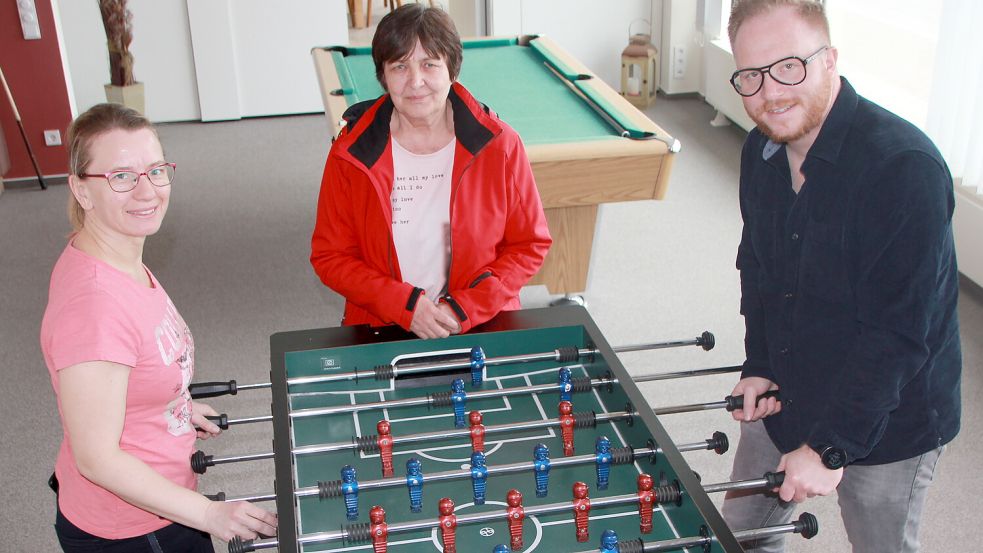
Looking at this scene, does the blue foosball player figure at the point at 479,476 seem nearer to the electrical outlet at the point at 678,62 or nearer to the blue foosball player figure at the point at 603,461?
the blue foosball player figure at the point at 603,461

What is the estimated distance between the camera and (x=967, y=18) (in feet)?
12.6

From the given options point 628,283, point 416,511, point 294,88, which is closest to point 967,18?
point 628,283

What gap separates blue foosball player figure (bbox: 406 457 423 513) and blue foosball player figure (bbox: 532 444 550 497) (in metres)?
0.20

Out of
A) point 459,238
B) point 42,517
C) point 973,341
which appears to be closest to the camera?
point 459,238

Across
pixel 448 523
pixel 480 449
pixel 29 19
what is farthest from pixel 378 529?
pixel 29 19

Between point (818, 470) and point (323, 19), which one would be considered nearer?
point (818, 470)

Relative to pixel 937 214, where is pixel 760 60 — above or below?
above

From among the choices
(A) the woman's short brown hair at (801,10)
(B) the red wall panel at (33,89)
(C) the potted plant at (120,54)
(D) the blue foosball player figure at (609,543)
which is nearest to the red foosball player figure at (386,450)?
(D) the blue foosball player figure at (609,543)

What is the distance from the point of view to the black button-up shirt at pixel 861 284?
60.0 inches

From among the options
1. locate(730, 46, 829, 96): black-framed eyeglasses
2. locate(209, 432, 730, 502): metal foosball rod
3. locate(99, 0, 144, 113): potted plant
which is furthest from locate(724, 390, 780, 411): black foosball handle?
locate(99, 0, 144, 113): potted plant

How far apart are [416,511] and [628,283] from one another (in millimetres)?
2806

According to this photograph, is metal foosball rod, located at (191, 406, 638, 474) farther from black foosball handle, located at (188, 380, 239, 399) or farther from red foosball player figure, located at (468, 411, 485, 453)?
black foosball handle, located at (188, 380, 239, 399)

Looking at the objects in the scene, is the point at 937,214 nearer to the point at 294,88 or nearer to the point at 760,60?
the point at 760,60

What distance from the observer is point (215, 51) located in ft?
21.0
